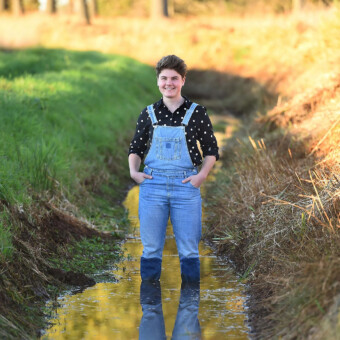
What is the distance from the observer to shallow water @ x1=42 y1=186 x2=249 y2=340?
16.5 feet

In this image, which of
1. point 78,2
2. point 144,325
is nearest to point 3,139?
point 144,325

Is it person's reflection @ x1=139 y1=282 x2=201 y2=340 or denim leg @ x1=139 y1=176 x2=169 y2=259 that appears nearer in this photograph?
person's reflection @ x1=139 y1=282 x2=201 y2=340

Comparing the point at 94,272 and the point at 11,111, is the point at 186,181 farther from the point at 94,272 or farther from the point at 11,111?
the point at 11,111

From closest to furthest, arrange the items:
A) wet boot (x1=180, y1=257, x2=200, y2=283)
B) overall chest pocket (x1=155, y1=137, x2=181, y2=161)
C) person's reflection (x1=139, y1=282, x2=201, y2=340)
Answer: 1. person's reflection (x1=139, y1=282, x2=201, y2=340)
2. overall chest pocket (x1=155, y1=137, x2=181, y2=161)
3. wet boot (x1=180, y1=257, x2=200, y2=283)

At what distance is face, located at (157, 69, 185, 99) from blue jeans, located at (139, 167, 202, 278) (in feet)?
2.05

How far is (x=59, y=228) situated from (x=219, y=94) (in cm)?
1819

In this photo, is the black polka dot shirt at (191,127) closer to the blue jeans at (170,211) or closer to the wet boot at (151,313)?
the blue jeans at (170,211)

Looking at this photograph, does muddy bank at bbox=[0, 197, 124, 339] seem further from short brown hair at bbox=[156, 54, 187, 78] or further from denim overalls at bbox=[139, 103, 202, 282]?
short brown hair at bbox=[156, 54, 187, 78]

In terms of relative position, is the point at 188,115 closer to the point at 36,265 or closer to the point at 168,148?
the point at 168,148

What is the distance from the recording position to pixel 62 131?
9.91 meters

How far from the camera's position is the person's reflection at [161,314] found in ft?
16.4

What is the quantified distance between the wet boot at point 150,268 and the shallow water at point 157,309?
96mm

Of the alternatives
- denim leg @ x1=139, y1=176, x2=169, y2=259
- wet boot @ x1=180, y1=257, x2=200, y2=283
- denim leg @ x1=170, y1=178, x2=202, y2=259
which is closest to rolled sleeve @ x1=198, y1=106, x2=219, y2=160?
denim leg @ x1=170, y1=178, x2=202, y2=259

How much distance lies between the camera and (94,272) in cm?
663
